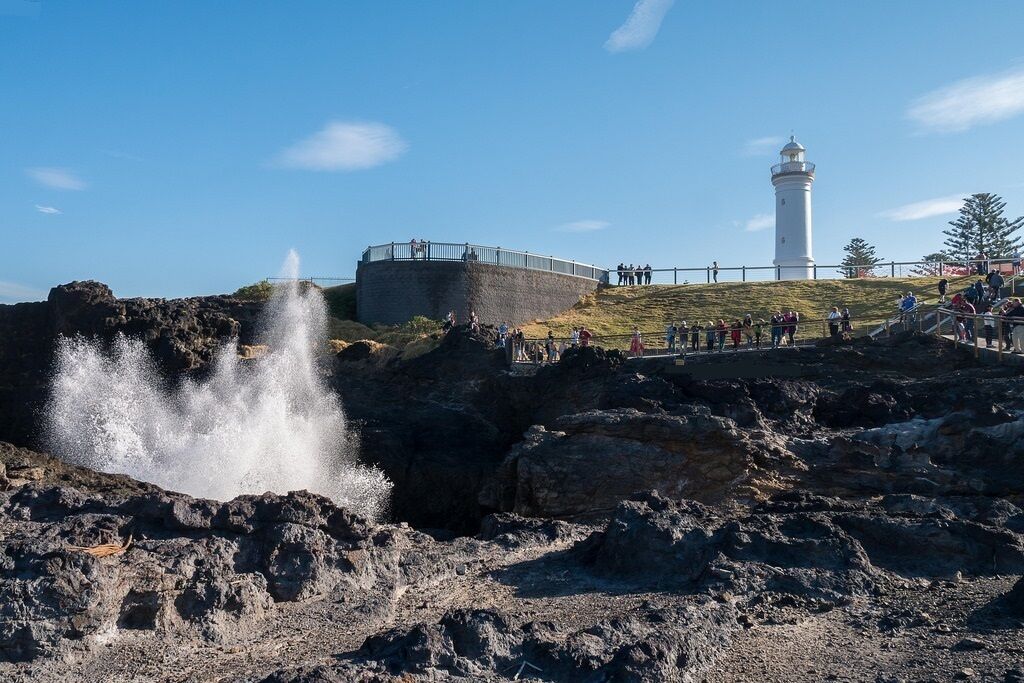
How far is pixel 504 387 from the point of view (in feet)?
76.8

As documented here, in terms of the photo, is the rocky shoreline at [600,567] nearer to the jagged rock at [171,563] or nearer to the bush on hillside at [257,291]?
the jagged rock at [171,563]

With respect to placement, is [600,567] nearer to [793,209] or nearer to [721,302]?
[721,302]

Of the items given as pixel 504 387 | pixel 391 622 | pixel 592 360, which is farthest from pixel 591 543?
pixel 504 387

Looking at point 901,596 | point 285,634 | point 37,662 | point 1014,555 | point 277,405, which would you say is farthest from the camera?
point 277,405

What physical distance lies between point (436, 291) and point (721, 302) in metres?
12.5

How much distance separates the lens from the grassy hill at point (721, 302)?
3675cm

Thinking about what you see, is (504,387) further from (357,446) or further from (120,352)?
(120,352)

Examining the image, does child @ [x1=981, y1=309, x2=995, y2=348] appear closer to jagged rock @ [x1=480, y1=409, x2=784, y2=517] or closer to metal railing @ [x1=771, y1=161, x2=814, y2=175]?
jagged rock @ [x1=480, y1=409, x2=784, y2=517]

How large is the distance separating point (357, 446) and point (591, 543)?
440 inches

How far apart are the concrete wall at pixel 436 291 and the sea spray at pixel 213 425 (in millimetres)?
7714

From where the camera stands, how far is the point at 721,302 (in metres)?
40.0

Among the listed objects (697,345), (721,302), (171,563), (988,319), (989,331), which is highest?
(721,302)

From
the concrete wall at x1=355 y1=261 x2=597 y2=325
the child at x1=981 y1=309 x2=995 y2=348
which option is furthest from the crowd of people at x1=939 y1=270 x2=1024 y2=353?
the concrete wall at x1=355 y1=261 x2=597 y2=325

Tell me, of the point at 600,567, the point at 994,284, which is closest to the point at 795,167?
the point at 994,284
